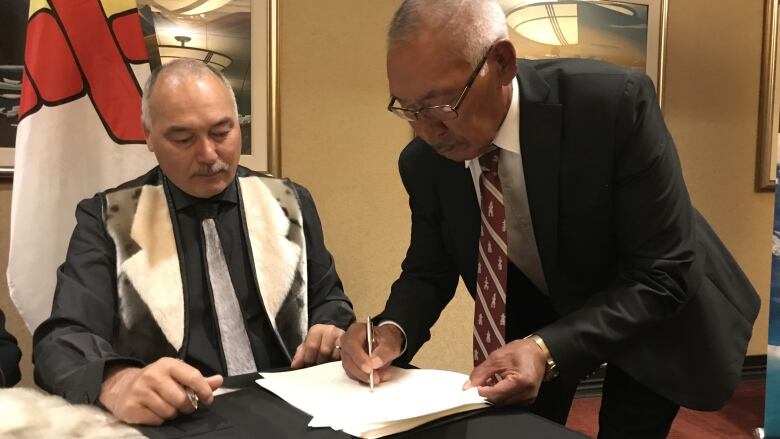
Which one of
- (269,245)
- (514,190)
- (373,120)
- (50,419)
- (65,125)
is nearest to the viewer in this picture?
(50,419)

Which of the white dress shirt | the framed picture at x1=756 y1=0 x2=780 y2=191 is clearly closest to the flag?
the white dress shirt

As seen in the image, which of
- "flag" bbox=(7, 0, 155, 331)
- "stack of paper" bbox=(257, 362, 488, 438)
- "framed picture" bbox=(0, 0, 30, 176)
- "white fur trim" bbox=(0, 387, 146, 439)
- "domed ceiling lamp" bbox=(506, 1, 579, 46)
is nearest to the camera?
"white fur trim" bbox=(0, 387, 146, 439)

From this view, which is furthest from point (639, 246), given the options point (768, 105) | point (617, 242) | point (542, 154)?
point (768, 105)

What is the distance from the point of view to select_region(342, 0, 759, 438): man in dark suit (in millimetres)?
1205

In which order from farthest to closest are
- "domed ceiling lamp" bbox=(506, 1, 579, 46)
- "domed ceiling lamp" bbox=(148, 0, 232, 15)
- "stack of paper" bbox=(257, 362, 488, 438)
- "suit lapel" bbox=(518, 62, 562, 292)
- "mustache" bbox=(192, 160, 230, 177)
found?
"domed ceiling lamp" bbox=(506, 1, 579, 46)
"domed ceiling lamp" bbox=(148, 0, 232, 15)
"mustache" bbox=(192, 160, 230, 177)
"suit lapel" bbox=(518, 62, 562, 292)
"stack of paper" bbox=(257, 362, 488, 438)

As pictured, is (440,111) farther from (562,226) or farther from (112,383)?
(112,383)

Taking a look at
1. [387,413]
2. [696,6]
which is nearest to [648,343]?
[387,413]

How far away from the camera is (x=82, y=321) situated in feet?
5.02

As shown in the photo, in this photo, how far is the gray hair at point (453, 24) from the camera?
1186mm

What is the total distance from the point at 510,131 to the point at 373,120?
1953mm

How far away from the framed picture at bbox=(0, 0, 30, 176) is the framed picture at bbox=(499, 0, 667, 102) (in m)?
2.21

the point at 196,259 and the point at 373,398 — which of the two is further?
the point at 196,259

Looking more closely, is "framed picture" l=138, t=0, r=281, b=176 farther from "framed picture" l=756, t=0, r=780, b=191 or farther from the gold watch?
"framed picture" l=756, t=0, r=780, b=191

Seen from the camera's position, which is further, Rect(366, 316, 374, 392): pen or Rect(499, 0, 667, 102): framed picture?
Rect(499, 0, 667, 102): framed picture
